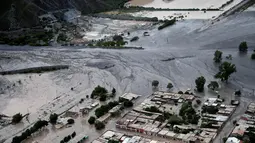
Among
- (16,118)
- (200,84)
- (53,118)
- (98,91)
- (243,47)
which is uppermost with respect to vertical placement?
(243,47)

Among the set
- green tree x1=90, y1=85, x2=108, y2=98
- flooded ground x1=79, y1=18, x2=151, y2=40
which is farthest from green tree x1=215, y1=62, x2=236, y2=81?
flooded ground x1=79, y1=18, x2=151, y2=40

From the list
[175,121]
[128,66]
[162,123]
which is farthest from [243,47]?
[162,123]

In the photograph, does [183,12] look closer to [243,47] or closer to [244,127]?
[243,47]

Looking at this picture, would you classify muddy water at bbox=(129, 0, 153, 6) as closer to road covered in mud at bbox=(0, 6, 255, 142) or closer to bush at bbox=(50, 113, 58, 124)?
road covered in mud at bbox=(0, 6, 255, 142)

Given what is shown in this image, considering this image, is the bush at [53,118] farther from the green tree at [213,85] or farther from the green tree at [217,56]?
the green tree at [217,56]

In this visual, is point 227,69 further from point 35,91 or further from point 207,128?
point 35,91

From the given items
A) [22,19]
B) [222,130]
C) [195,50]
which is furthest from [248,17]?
→ [22,19]
